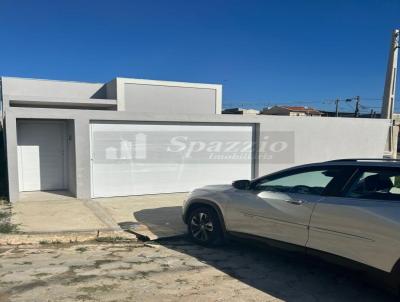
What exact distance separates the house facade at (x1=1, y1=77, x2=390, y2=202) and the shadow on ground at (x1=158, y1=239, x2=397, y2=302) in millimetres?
4518

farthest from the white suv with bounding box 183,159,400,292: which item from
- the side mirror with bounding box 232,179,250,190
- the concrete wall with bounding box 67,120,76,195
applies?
the concrete wall with bounding box 67,120,76,195

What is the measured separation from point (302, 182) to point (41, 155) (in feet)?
25.1

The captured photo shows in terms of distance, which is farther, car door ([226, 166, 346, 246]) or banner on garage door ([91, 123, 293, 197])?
banner on garage door ([91, 123, 293, 197])

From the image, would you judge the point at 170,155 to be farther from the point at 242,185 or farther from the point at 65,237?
the point at 242,185

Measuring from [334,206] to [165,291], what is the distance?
6.94 ft

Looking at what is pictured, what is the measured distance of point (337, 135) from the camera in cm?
1259

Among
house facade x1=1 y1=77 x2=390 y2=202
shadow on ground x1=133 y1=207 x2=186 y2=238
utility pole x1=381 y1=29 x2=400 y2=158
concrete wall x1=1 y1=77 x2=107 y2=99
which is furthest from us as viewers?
utility pole x1=381 y1=29 x2=400 y2=158

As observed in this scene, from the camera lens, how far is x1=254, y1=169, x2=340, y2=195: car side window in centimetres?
439

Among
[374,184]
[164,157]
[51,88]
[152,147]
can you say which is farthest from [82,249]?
[51,88]

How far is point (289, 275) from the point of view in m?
4.62

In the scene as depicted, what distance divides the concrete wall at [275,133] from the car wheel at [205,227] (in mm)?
4266

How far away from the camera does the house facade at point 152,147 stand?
29.9 feet

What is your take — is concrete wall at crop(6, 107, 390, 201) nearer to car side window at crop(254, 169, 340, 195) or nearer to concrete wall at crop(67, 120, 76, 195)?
concrete wall at crop(67, 120, 76, 195)

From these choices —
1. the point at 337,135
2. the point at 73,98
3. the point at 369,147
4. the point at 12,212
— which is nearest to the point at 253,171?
the point at 337,135
